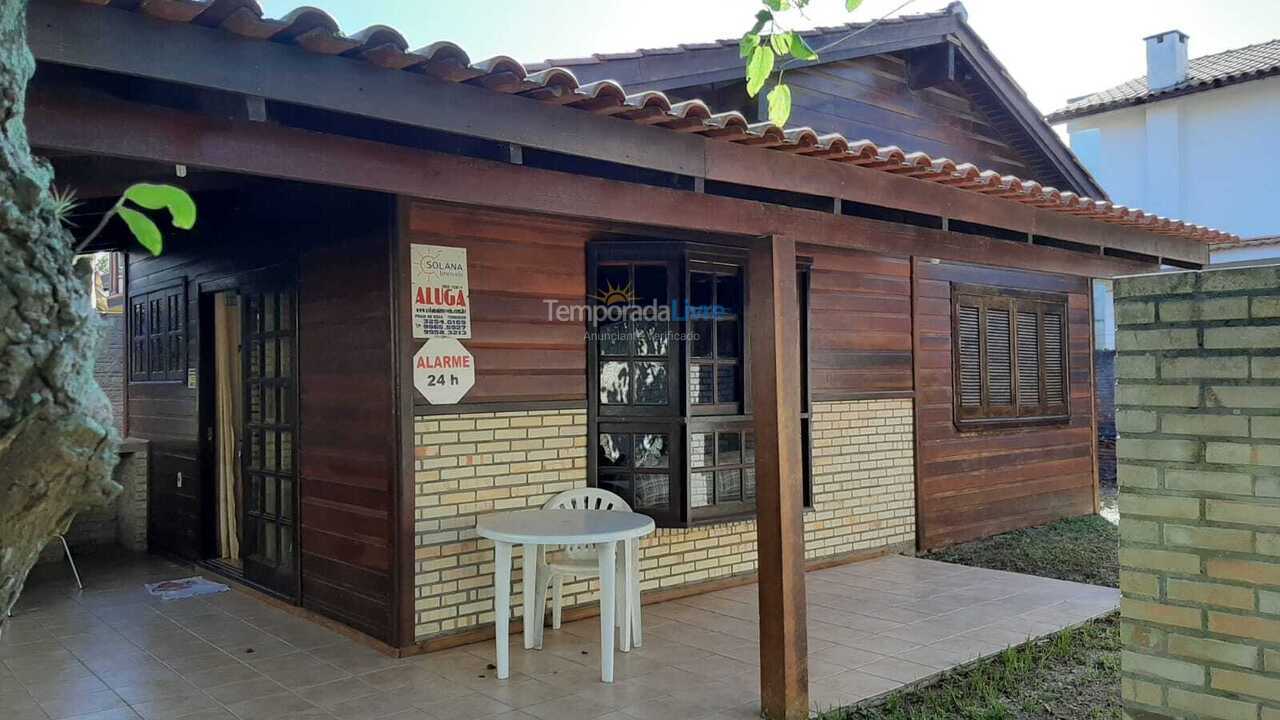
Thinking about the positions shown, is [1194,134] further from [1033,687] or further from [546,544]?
[546,544]

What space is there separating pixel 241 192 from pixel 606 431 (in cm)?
306

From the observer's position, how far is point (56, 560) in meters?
7.75

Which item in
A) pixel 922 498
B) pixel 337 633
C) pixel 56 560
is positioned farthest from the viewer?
pixel 922 498

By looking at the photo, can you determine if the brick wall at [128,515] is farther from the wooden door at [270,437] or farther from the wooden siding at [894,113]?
the wooden siding at [894,113]

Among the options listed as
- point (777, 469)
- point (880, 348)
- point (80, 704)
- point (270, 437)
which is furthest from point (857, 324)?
point (80, 704)

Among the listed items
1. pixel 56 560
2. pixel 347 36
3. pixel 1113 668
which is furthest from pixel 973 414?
pixel 56 560

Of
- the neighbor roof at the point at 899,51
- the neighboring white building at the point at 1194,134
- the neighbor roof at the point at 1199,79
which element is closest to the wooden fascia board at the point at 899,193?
the neighbor roof at the point at 899,51

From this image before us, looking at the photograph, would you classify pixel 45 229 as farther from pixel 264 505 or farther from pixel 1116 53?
pixel 1116 53

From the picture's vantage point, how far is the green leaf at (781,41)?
2.90 metres

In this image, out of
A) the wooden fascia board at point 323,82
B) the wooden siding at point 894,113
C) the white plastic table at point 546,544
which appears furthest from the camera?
the wooden siding at point 894,113

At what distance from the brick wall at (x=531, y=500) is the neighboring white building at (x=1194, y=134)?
41.5 ft

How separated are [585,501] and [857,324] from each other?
3.16 meters

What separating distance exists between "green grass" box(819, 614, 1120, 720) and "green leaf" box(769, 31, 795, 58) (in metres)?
2.93

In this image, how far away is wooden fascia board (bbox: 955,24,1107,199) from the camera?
887cm
